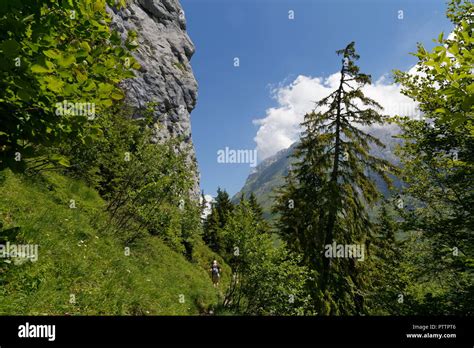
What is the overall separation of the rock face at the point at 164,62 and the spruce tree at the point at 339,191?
55.7m

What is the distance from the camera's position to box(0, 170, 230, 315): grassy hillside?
5.16 m

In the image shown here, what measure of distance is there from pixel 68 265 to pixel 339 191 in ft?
43.3

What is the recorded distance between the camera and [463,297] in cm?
917

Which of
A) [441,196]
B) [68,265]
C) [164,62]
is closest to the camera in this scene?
[68,265]

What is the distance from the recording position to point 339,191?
53.0 feet

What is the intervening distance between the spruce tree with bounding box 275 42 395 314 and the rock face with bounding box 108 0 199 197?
183 feet

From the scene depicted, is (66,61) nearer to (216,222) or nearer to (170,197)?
(170,197)

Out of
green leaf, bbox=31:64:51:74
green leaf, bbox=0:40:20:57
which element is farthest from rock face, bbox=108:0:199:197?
green leaf, bbox=0:40:20:57

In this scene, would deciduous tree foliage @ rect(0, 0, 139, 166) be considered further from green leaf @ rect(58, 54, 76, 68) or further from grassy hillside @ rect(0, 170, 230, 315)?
grassy hillside @ rect(0, 170, 230, 315)

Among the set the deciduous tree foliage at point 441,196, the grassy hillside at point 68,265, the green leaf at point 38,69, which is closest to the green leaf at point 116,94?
the green leaf at point 38,69

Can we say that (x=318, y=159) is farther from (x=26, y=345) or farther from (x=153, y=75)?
(x=153, y=75)

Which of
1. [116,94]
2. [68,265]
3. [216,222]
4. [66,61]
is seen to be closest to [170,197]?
[68,265]

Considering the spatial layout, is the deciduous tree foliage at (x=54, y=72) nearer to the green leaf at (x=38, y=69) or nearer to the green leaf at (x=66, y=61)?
the green leaf at (x=66, y=61)

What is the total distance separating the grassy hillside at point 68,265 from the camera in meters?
5.16
